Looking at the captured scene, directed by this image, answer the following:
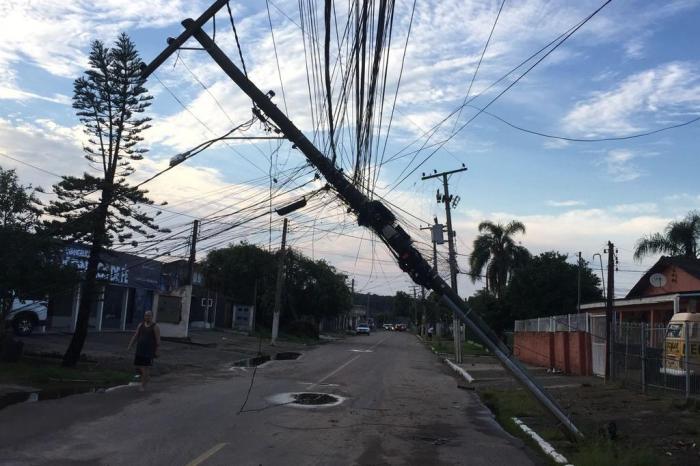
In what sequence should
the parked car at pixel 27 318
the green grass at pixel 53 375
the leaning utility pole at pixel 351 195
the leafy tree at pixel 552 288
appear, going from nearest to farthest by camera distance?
the leaning utility pole at pixel 351 195
the green grass at pixel 53 375
the parked car at pixel 27 318
the leafy tree at pixel 552 288

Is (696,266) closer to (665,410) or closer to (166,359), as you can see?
(665,410)

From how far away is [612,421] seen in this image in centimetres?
1079

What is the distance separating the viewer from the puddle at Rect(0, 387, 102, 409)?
37.1 feet

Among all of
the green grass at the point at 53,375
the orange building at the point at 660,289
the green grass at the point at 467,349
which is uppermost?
the orange building at the point at 660,289

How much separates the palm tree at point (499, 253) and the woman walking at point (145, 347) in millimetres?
43867

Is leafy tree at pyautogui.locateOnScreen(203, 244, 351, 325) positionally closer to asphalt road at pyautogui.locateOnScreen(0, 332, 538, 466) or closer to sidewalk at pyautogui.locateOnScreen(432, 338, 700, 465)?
sidewalk at pyautogui.locateOnScreen(432, 338, 700, 465)

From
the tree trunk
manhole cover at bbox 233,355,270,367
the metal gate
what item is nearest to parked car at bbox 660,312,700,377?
the metal gate

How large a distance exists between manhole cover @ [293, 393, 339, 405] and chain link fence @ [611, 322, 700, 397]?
7.34 metres

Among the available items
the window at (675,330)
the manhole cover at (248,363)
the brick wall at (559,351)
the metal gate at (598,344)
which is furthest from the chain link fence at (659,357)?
the manhole cover at (248,363)

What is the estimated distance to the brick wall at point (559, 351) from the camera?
73.4ft

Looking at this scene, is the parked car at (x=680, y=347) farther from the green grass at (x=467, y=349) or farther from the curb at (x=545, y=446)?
the green grass at (x=467, y=349)

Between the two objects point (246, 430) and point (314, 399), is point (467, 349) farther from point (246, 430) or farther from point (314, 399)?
point (246, 430)

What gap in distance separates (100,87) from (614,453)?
1550 centimetres

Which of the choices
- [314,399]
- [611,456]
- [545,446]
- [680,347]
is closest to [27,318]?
[314,399]
